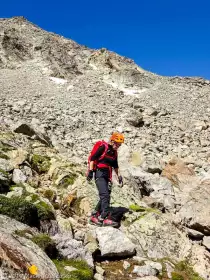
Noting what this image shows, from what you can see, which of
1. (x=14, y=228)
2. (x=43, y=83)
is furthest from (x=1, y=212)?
(x=43, y=83)

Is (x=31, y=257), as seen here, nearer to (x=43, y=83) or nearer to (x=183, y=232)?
(x=183, y=232)

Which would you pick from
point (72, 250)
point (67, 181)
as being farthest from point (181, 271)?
point (67, 181)

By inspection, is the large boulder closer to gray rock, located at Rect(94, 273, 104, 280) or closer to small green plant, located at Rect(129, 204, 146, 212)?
small green plant, located at Rect(129, 204, 146, 212)

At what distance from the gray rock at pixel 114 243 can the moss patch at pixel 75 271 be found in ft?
4.15

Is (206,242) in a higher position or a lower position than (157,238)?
higher

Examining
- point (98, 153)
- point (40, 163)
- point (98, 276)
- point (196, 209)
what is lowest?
point (98, 276)

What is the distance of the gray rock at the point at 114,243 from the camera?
9242mm

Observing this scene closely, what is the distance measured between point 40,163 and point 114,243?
6.29m

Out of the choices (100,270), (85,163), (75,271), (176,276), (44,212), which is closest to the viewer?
(75,271)

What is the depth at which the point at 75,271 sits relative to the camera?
294 inches

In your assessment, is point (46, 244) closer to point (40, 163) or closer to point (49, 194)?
point (49, 194)

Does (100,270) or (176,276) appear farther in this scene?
(176,276)

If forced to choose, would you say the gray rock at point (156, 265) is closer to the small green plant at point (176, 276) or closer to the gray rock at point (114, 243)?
the small green plant at point (176, 276)

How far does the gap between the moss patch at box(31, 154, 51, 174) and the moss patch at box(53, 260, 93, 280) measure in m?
6.62
